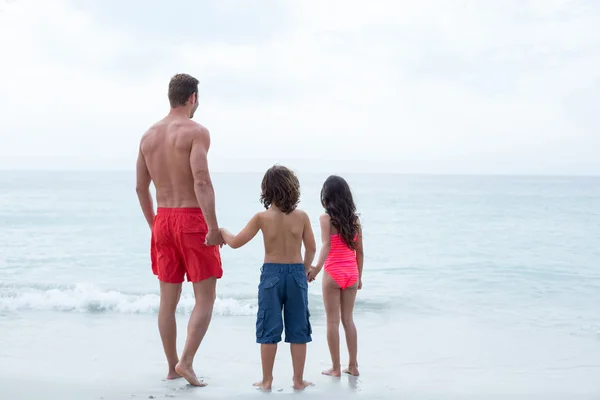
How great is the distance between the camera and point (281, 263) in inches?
154

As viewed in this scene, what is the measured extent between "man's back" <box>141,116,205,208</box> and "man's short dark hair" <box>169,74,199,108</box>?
12 centimetres

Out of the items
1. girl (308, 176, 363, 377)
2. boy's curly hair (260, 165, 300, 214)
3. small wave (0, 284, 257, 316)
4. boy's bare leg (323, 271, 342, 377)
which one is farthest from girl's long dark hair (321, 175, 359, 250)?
small wave (0, 284, 257, 316)

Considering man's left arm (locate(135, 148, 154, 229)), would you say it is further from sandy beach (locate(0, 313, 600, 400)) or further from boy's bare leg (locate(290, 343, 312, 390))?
boy's bare leg (locate(290, 343, 312, 390))

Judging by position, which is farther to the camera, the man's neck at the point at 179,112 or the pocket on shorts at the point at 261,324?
the man's neck at the point at 179,112

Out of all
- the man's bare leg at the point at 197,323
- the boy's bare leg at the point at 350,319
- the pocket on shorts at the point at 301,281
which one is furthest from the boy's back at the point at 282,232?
the boy's bare leg at the point at 350,319

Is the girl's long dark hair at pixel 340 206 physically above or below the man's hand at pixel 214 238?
above

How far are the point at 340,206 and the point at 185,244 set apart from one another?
3.74ft

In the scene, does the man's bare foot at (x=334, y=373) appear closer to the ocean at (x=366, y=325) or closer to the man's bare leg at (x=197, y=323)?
the ocean at (x=366, y=325)

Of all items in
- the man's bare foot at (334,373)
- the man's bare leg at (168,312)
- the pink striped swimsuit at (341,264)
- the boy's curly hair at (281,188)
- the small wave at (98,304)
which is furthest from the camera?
the small wave at (98,304)

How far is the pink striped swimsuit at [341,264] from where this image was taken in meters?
4.36

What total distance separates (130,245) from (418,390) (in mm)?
12796

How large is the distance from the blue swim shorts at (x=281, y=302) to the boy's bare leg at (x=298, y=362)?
55mm

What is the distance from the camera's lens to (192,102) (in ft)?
13.5

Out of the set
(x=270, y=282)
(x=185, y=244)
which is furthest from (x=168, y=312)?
(x=270, y=282)
